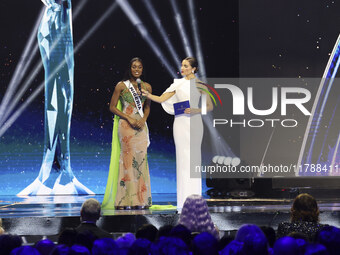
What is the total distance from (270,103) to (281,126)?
1.44 feet

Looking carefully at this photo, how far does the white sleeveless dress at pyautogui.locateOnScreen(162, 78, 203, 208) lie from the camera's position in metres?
5.55

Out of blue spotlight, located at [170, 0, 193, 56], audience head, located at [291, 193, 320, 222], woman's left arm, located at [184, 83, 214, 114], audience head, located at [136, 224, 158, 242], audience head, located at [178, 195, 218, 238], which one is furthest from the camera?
blue spotlight, located at [170, 0, 193, 56]

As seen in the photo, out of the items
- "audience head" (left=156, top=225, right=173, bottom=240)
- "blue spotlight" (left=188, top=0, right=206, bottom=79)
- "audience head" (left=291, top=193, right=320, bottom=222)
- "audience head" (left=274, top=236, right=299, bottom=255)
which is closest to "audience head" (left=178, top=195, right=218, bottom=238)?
"audience head" (left=291, top=193, right=320, bottom=222)

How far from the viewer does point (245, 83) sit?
8531mm

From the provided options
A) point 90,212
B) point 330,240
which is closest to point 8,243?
point 330,240

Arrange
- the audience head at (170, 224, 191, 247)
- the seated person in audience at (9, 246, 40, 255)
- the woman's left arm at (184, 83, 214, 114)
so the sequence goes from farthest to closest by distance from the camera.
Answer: the woman's left arm at (184, 83, 214, 114), the audience head at (170, 224, 191, 247), the seated person in audience at (9, 246, 40, 255)

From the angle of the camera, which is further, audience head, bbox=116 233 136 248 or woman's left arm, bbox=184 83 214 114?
woman's left arm, bbox=184 83 214 114

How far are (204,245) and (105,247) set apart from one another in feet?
0.89

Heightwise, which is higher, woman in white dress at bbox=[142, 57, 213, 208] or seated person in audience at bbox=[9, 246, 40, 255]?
woman in white dress at bbox=[142, 57, 213, 208]

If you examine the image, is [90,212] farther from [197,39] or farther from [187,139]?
[197,39]

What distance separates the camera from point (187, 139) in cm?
557

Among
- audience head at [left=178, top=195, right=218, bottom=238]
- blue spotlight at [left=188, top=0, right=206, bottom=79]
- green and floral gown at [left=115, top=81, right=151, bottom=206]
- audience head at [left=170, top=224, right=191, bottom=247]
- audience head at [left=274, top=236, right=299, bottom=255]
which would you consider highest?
blue spotlight at [left=188, top=0, right=206, bottom=79]

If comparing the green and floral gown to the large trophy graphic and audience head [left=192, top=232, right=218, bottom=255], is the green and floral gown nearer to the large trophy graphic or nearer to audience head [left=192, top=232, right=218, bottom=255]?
the large trophy graphic

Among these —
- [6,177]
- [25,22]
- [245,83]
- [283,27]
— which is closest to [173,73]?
[245,83]
